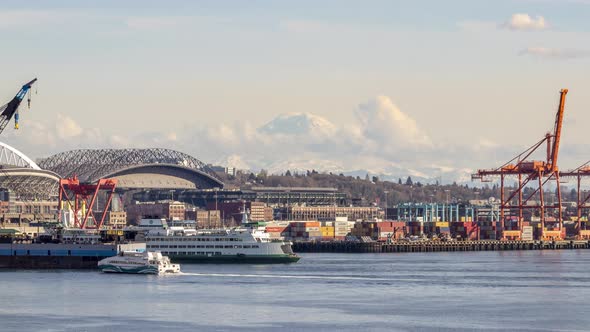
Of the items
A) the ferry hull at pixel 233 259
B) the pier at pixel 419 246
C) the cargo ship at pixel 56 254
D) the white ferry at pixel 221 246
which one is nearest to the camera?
the cargo ship at pixel 56 254

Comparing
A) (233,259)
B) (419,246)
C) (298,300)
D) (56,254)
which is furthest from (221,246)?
(419,246)

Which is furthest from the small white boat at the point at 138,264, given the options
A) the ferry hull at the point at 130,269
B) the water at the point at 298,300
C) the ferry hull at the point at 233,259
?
the ferry hull at the point at 233,259

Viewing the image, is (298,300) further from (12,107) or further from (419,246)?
(419,246)

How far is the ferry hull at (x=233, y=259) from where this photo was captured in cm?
12475

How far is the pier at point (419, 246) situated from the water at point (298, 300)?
62576mm

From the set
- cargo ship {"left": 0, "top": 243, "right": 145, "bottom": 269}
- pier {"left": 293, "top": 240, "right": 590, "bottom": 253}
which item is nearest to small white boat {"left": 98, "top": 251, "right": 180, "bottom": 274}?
cargo ship {"left": 0, "top": 243, "right": 145, "bottom": 269}

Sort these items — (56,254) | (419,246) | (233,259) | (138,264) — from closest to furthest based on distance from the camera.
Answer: (138,264) → (56,254) → (233,259) → (419,246)

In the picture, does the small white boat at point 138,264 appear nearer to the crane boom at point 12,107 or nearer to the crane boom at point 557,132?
the crane boom at point 12,107

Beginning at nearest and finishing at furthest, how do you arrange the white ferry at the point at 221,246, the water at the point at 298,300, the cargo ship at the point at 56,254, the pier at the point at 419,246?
the water at the point at 298,300 < the cargo ship at the point at 56,254 < the white ferry at the point at 221,246 < the pier at the point at 419,246

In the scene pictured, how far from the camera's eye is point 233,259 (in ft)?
411

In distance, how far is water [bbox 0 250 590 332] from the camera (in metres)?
69.6

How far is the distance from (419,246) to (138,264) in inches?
3320

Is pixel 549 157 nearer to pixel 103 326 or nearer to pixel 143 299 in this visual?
pixel 143 299

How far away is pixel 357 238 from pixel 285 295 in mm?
114253
